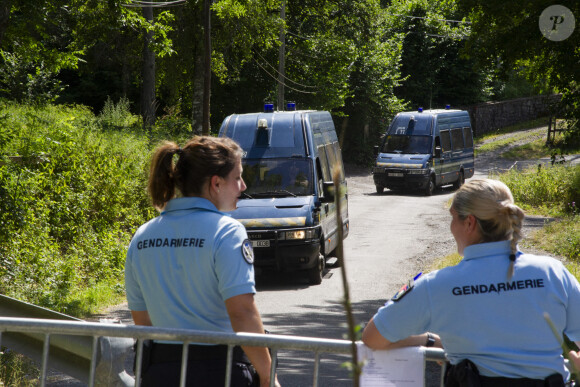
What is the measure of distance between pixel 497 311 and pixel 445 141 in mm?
24813

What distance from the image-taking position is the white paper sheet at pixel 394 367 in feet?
8.41

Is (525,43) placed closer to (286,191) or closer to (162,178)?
(286,191)

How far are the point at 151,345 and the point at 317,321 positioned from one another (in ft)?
20.1

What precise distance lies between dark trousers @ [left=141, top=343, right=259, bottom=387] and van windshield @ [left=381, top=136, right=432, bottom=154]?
2323cm

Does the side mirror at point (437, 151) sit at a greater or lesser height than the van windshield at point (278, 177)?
lesser

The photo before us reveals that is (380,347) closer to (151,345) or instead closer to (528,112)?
(151,345)

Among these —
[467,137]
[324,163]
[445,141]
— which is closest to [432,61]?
[467,137]

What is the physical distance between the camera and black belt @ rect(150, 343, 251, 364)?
2.63 m

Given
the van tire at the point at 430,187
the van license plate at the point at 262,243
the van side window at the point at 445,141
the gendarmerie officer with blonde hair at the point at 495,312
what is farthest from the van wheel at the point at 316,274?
the van side window at the point at 445,141

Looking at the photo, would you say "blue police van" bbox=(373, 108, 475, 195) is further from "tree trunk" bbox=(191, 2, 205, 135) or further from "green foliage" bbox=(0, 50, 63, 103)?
"green foliage" bbox=(0, 50, 63, 103)

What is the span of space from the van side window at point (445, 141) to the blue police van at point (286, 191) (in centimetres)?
1454

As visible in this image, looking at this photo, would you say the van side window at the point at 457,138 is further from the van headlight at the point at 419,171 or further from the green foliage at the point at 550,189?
the green foliage at the point at 550,189

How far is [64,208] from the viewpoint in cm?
1130

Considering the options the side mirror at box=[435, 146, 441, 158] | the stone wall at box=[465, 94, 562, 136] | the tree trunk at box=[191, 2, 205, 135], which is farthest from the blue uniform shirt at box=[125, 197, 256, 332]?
the stone wall at box=[465, 94, 562, 136]
